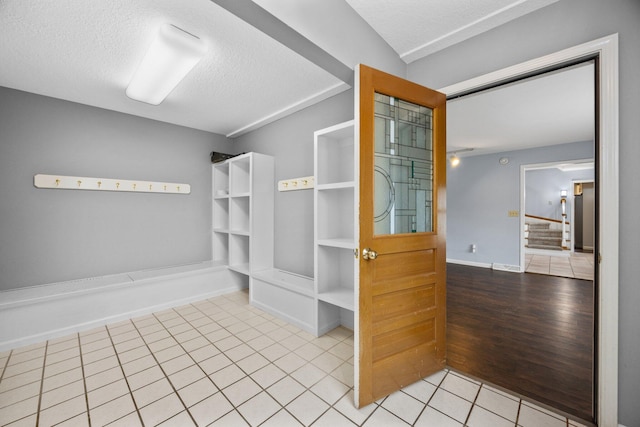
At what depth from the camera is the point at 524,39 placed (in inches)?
68.0

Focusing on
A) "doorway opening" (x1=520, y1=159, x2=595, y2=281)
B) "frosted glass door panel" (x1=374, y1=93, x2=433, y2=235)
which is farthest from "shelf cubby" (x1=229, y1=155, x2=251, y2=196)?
"doorway opening" (x1=520, y1=159, x2=595, y2=281)

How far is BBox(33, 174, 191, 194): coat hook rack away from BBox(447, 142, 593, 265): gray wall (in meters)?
6.03

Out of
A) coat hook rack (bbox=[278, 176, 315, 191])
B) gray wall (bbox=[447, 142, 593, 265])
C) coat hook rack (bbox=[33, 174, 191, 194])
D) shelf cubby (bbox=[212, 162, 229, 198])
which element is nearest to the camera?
coat hook rack (bbox=[33, 174, 191, 194])

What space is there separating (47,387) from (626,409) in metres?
3.74

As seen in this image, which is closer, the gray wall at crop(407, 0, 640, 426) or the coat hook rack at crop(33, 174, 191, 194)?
the gray wall at crop(407, 0, 640, 426)

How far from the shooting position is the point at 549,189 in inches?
316

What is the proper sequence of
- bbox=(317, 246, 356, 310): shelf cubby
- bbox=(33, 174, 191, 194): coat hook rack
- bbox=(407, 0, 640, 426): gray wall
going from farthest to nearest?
bbox=(33, 174, 191, 194): coat hook rack < bbox=(317, 246, 356, 310): shelf cubby < bbox=(407, 0, 640, 426): gray wall

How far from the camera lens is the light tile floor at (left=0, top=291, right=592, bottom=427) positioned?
5.09ft

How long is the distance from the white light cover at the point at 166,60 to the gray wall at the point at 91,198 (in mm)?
1291

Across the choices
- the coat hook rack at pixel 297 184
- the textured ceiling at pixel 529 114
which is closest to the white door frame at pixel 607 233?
the textured ceiling at pixel 529 114

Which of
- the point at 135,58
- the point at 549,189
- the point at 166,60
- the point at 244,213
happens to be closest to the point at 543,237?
the point at 549,189

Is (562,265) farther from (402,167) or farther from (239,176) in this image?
(239,176)

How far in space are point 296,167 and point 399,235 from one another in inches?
75.7

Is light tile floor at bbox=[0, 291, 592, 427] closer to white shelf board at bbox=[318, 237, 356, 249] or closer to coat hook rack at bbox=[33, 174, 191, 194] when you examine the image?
white shelf board at bbox=[318, 237, 356, 249]
